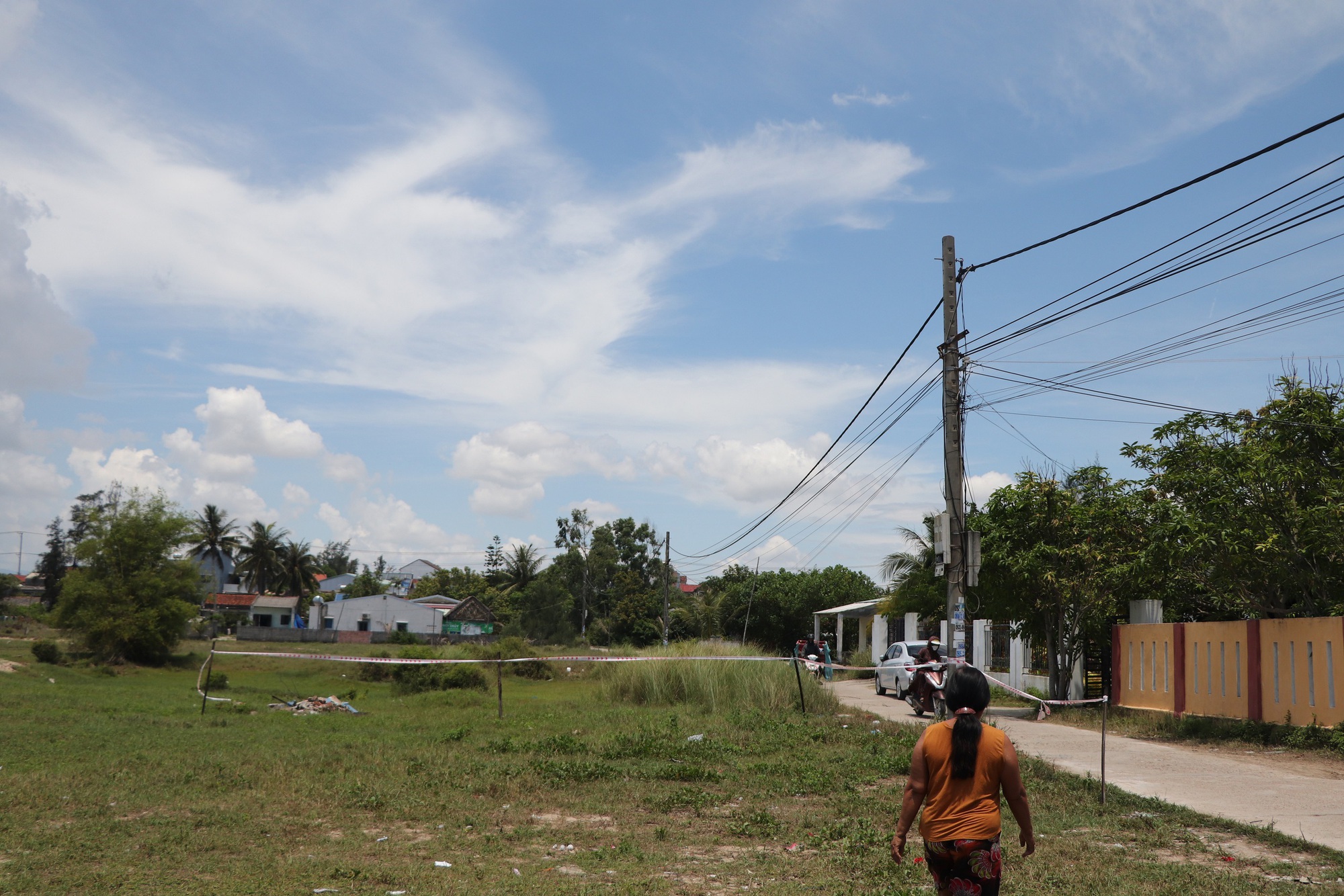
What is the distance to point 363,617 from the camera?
73.8 metres

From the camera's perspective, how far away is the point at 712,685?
63.6 ft

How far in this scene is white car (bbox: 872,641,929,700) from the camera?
2427 cm

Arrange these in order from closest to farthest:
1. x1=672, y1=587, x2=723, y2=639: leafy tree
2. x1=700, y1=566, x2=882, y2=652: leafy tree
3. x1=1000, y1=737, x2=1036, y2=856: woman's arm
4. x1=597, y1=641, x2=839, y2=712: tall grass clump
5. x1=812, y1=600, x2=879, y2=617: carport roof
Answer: x1=1000, y1=737, x2=1036, y2=856: woman's arm < x1=597, y1=641, x2=839, y2=712: tall grass clump < x1=812, y1=600, x2=879, y2=617: carport roof < x1=700, y1=566, x2=882, y2=652: leafy tree < x1=672, y1=587, x2=723, y2=639: leafy tree

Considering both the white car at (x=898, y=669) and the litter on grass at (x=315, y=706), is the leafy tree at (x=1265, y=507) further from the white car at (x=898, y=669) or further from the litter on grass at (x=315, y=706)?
the litter on grass at (x=315, y=706)

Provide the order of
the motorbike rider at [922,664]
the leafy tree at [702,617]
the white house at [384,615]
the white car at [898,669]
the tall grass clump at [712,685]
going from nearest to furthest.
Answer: the motorbike rider at [922,664], the tall grass clump at [712,685], the white car at [898,669], the leafy tree at [702,617], the white house at [384,615]

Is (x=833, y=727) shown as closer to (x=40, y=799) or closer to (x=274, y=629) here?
(x=40, y=799)

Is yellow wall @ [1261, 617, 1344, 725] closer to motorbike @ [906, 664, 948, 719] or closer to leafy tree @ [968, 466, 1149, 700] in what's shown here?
leafy tree @ [968, 466, 1149, 700]

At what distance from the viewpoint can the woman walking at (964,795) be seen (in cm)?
462

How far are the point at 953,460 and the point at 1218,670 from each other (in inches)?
241

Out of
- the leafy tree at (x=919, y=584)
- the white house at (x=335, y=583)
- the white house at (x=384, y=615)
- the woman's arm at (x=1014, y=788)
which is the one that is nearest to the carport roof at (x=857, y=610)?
the leafy tree at (x=919, y=584)

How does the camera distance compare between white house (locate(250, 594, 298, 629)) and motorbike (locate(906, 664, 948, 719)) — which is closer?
motorbike (locate(906, 664, 948, 719))

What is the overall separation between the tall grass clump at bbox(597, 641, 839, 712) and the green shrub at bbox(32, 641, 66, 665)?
919 inches

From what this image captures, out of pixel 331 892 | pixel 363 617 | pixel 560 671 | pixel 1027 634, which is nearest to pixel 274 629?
pixel 363 617

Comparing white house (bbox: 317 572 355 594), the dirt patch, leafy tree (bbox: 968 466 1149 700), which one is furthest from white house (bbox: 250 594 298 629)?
the dirt patch
